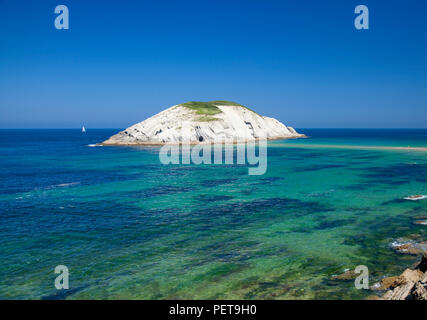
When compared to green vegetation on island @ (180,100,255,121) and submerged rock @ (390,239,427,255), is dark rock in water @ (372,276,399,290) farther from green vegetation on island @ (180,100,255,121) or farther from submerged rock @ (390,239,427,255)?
green vegetation on island @ (180,100,255,121)

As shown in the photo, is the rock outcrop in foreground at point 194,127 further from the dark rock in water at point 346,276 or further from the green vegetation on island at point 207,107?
the dark rock in water at point 346,276

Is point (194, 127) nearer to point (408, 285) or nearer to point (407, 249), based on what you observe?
point (407, 249)

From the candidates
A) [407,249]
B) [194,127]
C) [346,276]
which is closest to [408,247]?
[407,249]

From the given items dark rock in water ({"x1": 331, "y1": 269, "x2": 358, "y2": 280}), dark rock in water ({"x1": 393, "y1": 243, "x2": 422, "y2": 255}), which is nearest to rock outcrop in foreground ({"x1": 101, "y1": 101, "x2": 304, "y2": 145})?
dark rock in water ({"x1": 393, "y1": 243, "x2": 422, "y2": 255})

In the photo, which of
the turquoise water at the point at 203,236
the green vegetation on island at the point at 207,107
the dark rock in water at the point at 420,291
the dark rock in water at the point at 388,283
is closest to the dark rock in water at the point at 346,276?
the turquoise water at the point at 203,236

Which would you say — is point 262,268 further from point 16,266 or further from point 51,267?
point 16,266
